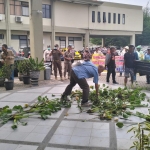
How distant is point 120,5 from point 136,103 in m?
31.3

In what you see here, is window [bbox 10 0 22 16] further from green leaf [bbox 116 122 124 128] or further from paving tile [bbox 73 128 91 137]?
green leaf [bbox 116 122 124 128]

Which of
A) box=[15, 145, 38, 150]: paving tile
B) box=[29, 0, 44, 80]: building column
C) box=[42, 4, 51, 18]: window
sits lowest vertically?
box=[15, 145, 38, 150]: paving tile

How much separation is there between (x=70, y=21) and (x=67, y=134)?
85.7ft

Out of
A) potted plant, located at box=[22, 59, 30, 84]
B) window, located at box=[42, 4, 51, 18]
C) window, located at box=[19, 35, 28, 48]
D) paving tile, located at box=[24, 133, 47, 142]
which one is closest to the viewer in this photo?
paving tile, located at box=[24, 133, 47, 142]

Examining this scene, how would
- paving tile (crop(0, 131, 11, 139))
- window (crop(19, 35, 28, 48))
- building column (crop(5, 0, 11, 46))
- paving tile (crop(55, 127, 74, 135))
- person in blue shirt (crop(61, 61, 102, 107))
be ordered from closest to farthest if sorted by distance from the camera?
paving tile (crop(0, 131, 11, 139)) < paving tile (crop(55, 127, 74, 135)) < person in blue shirt (crop(61, 61, 102, 107)) < building column (crop(5, 0, 11, 46)) < window (crop(19, 35, 28, 48))

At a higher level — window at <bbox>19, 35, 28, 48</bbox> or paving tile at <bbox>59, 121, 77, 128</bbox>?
window at <bbox>19, 35, 28, 48</bbox>

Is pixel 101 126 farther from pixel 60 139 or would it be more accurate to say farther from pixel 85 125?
pixel 60 139

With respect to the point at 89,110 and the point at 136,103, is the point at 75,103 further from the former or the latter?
the point at 136,103

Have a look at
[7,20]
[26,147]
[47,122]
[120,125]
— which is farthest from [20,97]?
[7,20]

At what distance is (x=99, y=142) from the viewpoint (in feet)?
12.2

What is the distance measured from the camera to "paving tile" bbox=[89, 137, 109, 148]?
11.9ft

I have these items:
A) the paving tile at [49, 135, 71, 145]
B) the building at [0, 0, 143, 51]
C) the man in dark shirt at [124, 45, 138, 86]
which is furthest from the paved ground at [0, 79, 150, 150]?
the building at [0, 0, 143, 51]

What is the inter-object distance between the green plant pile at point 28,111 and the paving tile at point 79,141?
1176 mm

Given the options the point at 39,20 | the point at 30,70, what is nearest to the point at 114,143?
the point at 30,70
